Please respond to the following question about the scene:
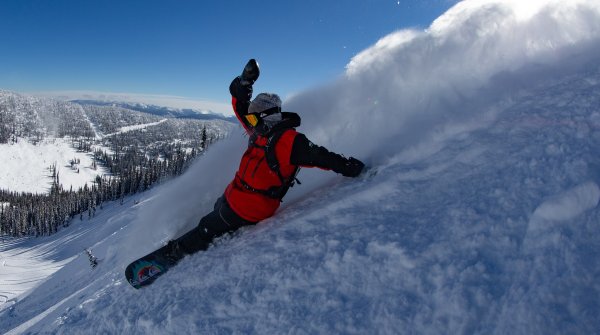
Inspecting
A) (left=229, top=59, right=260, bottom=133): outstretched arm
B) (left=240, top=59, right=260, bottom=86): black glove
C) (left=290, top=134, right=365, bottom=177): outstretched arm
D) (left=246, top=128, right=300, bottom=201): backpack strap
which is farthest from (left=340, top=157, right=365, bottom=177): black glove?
(left=240, top=59, right=260, bottom=86): black glove

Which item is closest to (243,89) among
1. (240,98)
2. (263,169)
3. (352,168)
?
(240,98)

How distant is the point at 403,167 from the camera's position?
15.5 ft

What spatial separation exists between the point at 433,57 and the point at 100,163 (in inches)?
8210

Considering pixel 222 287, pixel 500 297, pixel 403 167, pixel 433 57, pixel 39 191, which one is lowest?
pixel 39 191

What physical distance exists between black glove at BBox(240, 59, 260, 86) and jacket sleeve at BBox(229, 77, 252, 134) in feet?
0.27

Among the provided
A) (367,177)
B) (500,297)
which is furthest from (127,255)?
(500,297)

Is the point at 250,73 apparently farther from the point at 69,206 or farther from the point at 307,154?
the point at 69,206

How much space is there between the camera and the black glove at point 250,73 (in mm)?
5844

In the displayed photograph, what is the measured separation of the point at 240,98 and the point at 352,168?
8.49 feet

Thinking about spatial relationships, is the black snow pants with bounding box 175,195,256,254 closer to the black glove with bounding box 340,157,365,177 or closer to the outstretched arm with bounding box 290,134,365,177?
the outstretched arm with bounding box 290,134,365,177

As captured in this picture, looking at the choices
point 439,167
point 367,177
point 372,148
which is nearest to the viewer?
point 439,167

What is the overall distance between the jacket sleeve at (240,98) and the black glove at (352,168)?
2.05 m

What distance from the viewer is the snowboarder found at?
455 centimetres

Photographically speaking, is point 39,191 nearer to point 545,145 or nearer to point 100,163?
point 100,163
